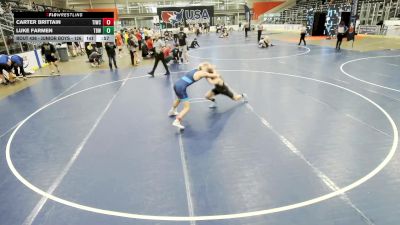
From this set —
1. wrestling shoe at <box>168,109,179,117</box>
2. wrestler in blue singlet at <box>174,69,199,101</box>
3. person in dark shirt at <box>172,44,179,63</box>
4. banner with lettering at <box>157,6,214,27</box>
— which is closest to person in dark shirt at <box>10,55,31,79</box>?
person in dark shirt at <box>172,44,179,63</box>

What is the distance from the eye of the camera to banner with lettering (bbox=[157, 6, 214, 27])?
4219 centimetres

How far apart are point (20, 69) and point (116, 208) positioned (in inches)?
485

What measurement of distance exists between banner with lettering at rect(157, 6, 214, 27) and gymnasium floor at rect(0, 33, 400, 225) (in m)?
35.1

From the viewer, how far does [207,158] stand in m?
5.27

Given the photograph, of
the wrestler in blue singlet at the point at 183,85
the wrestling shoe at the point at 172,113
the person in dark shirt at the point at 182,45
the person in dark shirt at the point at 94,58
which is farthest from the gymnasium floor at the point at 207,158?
the person in dark shirt at the point at 94,58

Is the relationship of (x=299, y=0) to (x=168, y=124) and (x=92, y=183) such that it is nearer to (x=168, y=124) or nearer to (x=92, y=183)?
(x=168, y=124)

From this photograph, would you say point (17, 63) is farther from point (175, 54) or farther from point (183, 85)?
point (183, 85)

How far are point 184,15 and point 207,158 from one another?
40698 mm

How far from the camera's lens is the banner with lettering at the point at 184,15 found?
4219 cm

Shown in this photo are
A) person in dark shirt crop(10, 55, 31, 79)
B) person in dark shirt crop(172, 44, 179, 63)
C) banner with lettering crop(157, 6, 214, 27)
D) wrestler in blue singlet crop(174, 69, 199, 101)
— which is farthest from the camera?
banner with lettering crop(157, 6, 214, 27)

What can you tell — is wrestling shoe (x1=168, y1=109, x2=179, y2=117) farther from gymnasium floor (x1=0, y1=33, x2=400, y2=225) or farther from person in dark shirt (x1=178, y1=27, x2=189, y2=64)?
person in dark shirt (x1=178, y1=27, x2=189, y2=64)

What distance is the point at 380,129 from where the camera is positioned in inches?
243
